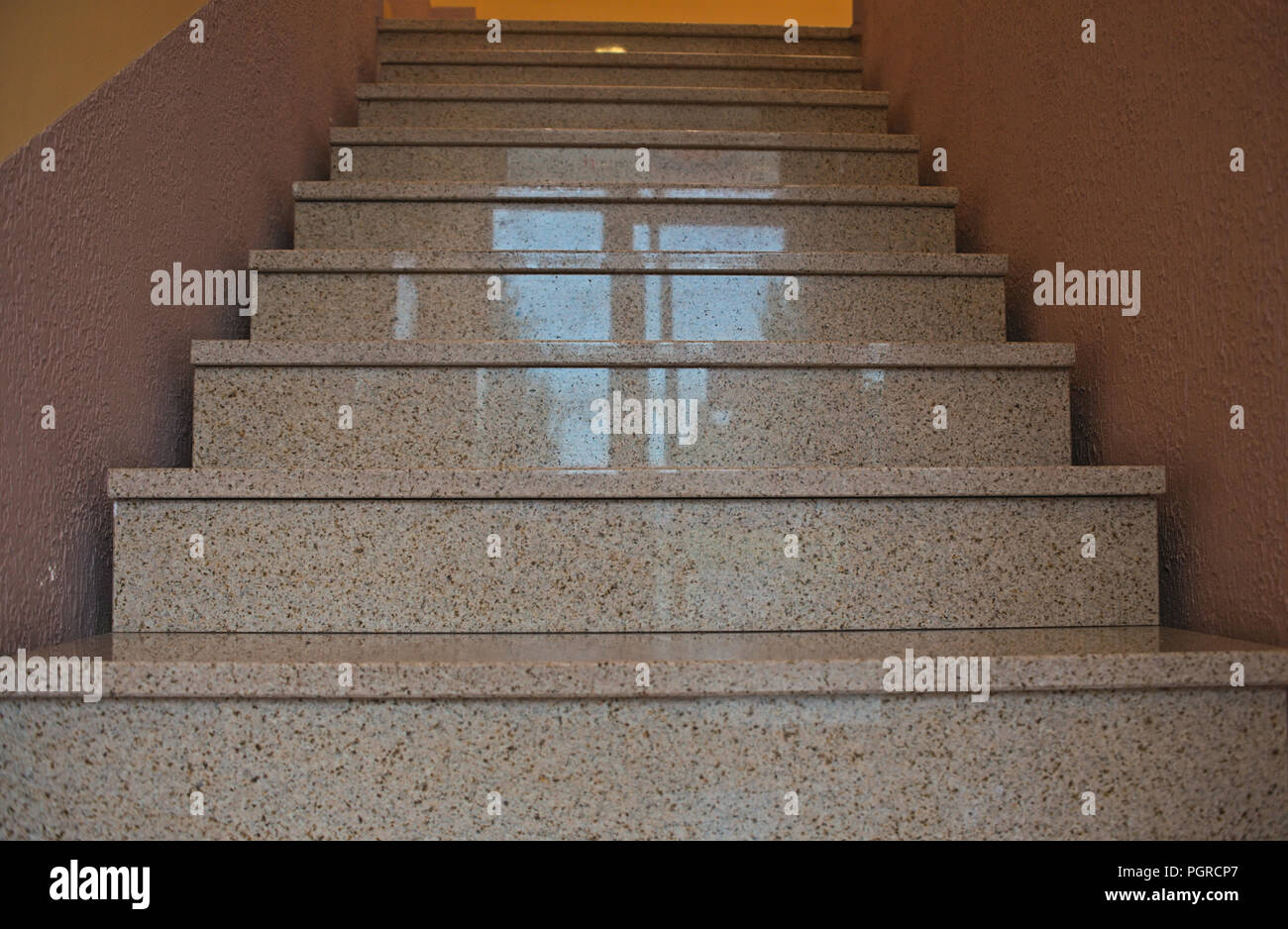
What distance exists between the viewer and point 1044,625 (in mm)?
1032

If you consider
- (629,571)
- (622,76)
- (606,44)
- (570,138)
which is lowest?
(629,571)

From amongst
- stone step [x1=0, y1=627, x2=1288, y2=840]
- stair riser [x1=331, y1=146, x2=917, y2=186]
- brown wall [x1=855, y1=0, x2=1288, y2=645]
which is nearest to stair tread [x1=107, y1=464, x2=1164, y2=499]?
brown wall [x1=855, y1=0, x2=1288, y2=645]

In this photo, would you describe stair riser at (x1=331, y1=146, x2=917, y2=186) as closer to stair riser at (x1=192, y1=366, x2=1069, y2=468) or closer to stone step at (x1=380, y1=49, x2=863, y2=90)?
stone step at (x1=380, y1=49, x2=863, y2=90)

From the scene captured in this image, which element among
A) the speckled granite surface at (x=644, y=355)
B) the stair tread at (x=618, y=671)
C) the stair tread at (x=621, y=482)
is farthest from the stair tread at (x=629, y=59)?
the stair tread at (x=618, y=671)

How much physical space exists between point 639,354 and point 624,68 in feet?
4.47

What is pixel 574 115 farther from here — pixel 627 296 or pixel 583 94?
pixel 627 296

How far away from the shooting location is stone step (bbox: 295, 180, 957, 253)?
5.19 ft

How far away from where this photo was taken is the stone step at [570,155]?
1812 millimetres

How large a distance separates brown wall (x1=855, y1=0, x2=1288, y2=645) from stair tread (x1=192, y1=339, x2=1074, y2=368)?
13 cm

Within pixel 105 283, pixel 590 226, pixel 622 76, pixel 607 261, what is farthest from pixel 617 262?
pixel 622 76

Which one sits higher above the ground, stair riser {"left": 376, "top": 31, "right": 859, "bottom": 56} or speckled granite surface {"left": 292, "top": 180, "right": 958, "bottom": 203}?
stair riser {"left": 376, "top": 31, "right": 859, "bottom": 56}

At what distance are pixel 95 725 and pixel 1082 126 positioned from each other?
138cm

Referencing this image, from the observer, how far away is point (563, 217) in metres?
1.59

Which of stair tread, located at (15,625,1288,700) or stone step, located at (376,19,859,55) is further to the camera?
stone step, located at (376,19,859,55)
